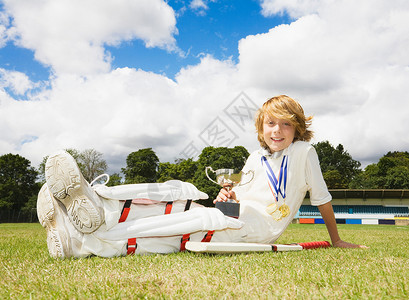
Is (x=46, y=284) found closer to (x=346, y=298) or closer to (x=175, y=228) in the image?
(x=175, y=228)

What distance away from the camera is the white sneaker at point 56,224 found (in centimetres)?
283

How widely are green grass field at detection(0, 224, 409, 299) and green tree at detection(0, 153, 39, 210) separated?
4395cm

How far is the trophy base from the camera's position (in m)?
3.28

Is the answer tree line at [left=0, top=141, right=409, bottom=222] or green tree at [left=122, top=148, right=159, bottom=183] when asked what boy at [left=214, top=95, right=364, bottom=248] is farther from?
green tree at [left=122, top=148, right=159, bottom=183]

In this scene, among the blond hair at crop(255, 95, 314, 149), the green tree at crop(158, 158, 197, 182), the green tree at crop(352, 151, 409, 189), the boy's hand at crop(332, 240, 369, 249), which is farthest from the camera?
the green tree at crop(352, 151, 409, 189)

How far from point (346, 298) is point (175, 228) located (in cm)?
169

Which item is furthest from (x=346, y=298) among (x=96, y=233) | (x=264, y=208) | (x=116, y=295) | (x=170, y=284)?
(x=96, y=233)

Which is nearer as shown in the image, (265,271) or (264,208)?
(265,271)

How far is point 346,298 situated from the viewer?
63.5 inches

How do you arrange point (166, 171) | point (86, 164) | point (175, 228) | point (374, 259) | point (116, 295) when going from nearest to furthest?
point (116, 295) < point (374, 259) < point (175, 228) < point (86, 164) < point (166, 171)

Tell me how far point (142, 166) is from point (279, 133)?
4332cm

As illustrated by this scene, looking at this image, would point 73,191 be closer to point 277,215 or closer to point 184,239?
point 184,239

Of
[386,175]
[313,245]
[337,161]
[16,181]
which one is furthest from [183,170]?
[313,245]

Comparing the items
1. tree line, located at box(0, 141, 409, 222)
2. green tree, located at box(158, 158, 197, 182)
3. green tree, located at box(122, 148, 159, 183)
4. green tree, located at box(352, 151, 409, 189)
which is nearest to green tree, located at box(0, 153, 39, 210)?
tree line, located at box(0, 141, 409, 222)
